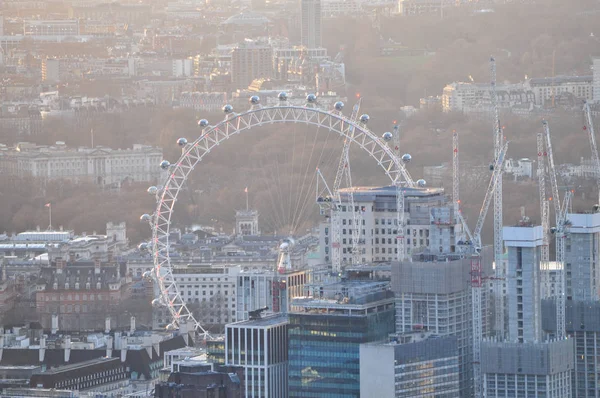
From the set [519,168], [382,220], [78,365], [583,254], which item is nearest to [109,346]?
[78,365]

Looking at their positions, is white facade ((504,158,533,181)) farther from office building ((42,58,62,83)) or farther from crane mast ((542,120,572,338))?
office building ((42,58,62,83))

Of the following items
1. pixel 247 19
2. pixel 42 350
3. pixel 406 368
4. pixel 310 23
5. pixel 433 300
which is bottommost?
pixel 42 350

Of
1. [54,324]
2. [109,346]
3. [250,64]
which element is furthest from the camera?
[250,64]

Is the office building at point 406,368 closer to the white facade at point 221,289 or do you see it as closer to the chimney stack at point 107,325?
the white facade at point 221,289

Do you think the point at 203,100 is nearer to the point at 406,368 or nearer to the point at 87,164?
the point at 87,164

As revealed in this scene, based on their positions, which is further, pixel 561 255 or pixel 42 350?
pixel 42 350

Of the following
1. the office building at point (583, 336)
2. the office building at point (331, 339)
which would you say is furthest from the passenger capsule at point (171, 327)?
the office building at point (331, 339)

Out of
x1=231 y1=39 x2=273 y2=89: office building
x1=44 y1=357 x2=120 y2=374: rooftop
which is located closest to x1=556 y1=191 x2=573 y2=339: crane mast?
x1=44 y1=357 x2=120 y2=374: rooftop

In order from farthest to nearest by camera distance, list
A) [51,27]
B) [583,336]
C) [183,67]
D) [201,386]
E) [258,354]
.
→ [51,27] < [183,67] < [583,336] < [258,354] < [201,386]
